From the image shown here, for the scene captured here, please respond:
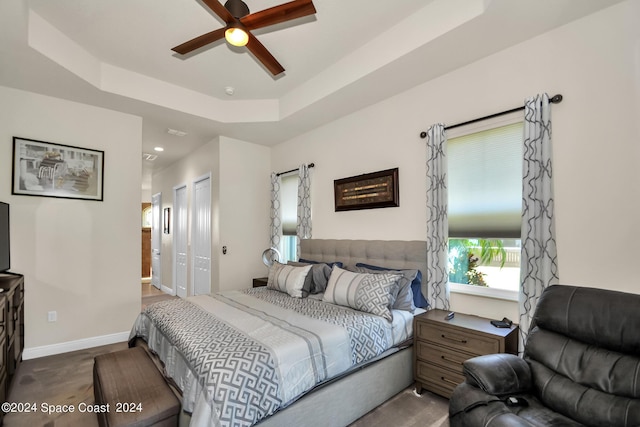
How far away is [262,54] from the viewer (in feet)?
7.74

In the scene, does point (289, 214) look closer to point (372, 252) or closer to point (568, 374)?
point (372, 252)

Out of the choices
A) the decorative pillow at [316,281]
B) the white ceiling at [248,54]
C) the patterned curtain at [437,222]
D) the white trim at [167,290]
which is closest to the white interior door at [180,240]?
the white trim at [167,290]

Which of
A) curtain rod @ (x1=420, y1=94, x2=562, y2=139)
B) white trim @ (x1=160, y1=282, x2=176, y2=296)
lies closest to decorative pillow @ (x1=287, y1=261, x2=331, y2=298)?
curtain rod @ (x1=420, y1=94, x2=562, y2=139)

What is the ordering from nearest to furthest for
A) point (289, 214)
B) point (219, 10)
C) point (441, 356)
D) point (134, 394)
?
point (134, 394), point (219, 10), point (441, 356), point (289, 214)

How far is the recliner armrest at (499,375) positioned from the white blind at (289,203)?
324cm

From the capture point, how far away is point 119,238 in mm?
3703

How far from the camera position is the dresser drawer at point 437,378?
225 centimetres

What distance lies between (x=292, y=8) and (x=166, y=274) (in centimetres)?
626

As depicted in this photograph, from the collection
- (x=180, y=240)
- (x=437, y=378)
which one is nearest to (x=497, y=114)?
(x=437, y=378)

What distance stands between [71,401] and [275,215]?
3.08 metres

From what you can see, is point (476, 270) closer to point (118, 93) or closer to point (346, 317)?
point (346, 317)

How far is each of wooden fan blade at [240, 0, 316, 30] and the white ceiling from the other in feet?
1.53

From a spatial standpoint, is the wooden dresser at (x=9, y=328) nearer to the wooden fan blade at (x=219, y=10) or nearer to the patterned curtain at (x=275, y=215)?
the wooden fan blade at (x=219, y=10)

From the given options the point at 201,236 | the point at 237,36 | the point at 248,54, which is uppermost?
the point at 248,54
